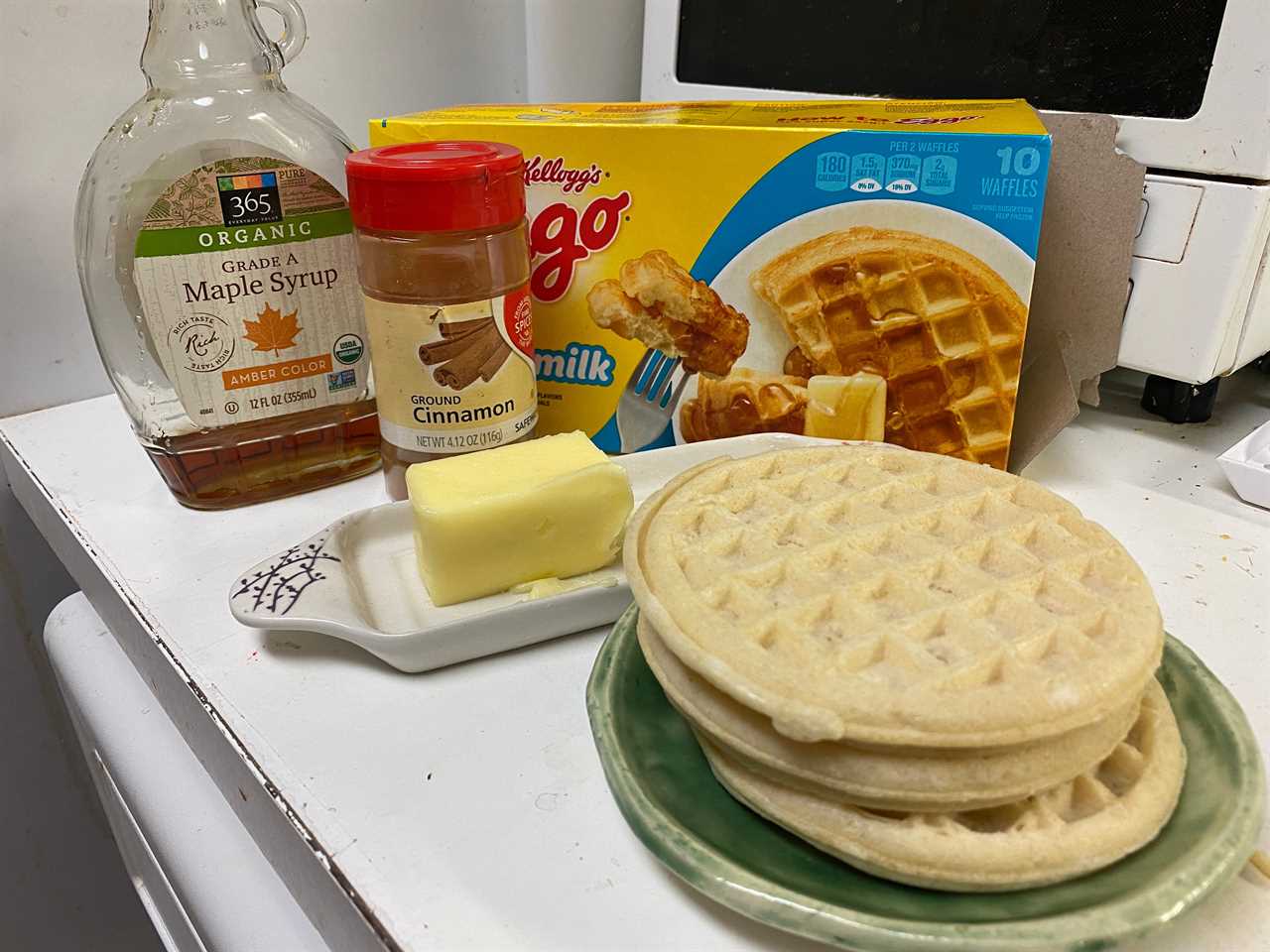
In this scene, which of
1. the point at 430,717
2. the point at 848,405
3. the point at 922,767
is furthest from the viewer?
the point at 848,405

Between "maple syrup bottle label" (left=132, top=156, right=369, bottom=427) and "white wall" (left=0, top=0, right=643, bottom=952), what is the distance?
238 millimetres

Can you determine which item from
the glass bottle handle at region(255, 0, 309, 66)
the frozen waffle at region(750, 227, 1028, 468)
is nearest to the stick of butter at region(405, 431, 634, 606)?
the frozen waffle at region(750, 227, 1028, 468)

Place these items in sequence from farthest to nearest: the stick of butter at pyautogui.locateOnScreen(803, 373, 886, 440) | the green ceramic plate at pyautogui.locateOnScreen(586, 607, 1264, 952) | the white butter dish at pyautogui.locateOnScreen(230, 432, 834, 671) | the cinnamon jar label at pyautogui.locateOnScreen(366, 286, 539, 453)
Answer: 1. the stick of butter at pyautogui.locateOnScreen(803, 373, 886, 440)
2. the cinnamon jar label at pyautogui.locateOnScreen(366, 286, 539, 453)
3. the white butter dish at pyautogui.locateOnScreen(230, 432, 834, 671)
4. the green ceramic plate at pyautogui.locateOnScreen(586, 607, 1264, 952)

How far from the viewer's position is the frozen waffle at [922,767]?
366 millimetres

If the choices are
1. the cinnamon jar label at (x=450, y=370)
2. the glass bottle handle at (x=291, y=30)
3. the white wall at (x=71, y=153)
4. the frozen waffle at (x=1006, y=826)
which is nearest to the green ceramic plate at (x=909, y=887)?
the frozen waffle at (x=1006, y=826)

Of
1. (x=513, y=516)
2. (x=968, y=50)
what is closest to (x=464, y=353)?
(x=513, y=516)

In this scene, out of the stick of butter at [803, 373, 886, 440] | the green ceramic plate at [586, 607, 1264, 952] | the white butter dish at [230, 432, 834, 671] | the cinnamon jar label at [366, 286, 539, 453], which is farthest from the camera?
the stick of butter at [803, 373, 886, 440]

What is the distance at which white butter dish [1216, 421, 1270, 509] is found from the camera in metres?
0.71

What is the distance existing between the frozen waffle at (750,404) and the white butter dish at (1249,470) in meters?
0.32

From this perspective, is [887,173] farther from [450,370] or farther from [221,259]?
[221,259]

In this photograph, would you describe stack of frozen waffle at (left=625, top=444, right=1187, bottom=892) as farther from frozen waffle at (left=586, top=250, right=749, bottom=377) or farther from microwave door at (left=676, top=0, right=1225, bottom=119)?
microwave door at (left=676, top=0, right=1225, bottom=119)

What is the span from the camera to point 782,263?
28.5 inches

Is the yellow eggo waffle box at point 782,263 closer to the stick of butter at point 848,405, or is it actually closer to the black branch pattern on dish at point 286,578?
the stick of butter at point 848,405

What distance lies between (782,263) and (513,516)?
0.32m
